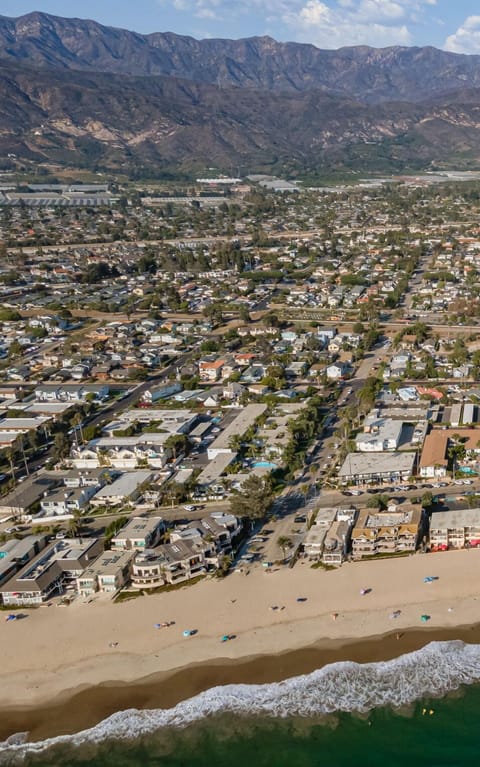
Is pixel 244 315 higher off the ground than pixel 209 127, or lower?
lower

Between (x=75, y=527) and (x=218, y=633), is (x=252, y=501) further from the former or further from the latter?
(x=75, y=527)

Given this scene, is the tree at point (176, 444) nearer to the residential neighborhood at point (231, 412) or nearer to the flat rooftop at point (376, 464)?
the residential neighborhood at point (231, 412)

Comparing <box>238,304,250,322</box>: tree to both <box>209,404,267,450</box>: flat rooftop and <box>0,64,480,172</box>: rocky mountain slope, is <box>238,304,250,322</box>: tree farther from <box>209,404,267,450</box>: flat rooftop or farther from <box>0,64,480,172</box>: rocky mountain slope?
<box>0,64,480,172</box>: rocky mountain slope

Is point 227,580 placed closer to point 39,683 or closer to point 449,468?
point 39,683

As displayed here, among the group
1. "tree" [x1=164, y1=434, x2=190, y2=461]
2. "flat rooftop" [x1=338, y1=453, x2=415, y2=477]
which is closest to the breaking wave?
"flat rooftop" [x1=338, y1=453, x2=415, y2=477]

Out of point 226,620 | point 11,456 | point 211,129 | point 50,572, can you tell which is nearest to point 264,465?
point 226,620
